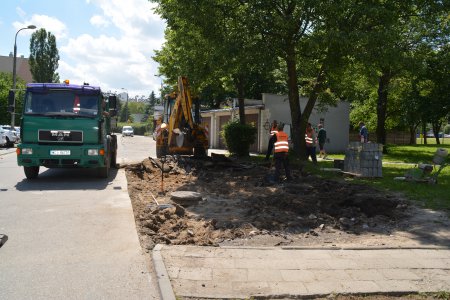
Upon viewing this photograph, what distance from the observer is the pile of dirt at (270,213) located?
6703mm

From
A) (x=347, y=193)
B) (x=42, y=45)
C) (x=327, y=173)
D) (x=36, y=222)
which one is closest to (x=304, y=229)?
(x=347, y=193)

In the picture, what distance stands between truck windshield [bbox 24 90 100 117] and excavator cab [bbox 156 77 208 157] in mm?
4998

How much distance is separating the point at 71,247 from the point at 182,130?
1167 centimetres

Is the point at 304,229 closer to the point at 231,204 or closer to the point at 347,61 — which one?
the point at 231,204

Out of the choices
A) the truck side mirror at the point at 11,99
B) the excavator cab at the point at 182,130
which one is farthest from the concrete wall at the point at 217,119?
the truck side mirror at the point at 11,99

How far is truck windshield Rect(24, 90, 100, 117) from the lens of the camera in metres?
12.3

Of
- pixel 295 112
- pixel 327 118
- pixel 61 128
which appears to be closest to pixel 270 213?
pixel 61 128

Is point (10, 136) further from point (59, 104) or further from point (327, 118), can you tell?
point (327, 118)

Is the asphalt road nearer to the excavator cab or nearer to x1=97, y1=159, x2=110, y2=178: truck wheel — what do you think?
x1=97, y1=159, x2=110, y2=178: truck wheel

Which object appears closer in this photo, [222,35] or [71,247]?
[71,247]

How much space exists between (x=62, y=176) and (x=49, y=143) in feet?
6.83

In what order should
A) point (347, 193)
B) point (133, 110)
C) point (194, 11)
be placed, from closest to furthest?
point (347, 193), point (194, 11), point (133, 110)

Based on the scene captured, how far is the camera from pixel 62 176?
14.0 m

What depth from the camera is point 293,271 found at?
16.9 feet
